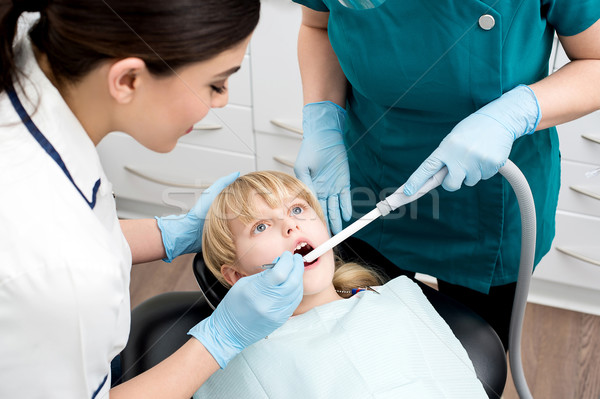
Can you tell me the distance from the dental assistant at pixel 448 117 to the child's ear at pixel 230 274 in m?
0.25

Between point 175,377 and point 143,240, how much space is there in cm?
39

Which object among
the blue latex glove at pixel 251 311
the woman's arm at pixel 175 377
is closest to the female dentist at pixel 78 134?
the woman's arm at pixel 175 377

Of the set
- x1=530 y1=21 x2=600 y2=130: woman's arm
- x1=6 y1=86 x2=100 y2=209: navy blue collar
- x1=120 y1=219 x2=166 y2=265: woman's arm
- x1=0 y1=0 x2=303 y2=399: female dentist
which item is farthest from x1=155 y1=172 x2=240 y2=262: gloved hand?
x1=530 y1=21 x2=600 y2=130: woman's arm

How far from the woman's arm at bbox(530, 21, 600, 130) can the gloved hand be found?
0.64 m

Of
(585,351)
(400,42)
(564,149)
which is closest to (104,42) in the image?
(400,42)

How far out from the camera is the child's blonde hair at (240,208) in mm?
1220

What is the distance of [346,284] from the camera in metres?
1.33

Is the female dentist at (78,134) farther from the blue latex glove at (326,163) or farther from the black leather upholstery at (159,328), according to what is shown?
the blue latex glove at (326,163)

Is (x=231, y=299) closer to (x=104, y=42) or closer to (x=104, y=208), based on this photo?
(x=104, y=208)

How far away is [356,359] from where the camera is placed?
1104 mm

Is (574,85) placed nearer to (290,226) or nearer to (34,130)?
(290,226)

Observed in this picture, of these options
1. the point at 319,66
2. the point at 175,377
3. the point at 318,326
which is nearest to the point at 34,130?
the point at 175,377

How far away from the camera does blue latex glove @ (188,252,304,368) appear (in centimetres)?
102

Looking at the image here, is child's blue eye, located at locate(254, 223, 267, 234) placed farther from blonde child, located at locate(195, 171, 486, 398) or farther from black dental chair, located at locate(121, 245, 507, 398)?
black dental chair, located at locate(121, 245, 507, 398)
